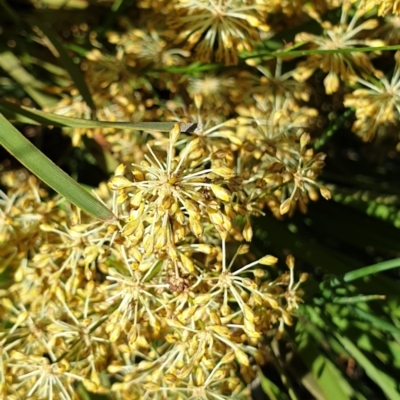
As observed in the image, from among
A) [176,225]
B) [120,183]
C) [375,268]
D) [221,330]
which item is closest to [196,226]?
[176,225]

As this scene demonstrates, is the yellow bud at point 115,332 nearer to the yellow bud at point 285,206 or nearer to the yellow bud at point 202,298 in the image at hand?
the yellow bud at point 202,298

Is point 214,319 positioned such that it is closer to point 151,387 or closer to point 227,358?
point 227,358

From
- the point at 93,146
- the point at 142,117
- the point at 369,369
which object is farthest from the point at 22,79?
the point at 369,369

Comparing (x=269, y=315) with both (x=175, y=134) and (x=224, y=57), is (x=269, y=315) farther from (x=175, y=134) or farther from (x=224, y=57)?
(x=224, y=57)

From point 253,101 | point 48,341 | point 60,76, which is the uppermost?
point 253,101

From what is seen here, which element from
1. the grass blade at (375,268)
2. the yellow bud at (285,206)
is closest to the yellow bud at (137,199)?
the yellow bud at (285,206)

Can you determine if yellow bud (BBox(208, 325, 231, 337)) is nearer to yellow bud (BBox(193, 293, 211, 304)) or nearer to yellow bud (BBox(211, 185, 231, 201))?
yellow bud (BBox(193, 293, 211, 304))

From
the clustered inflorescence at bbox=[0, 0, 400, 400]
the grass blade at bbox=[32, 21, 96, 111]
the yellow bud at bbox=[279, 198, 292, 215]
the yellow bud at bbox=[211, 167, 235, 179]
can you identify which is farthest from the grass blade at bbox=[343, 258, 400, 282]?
the grass blade at bbox=[32, 21, 96, 111]
